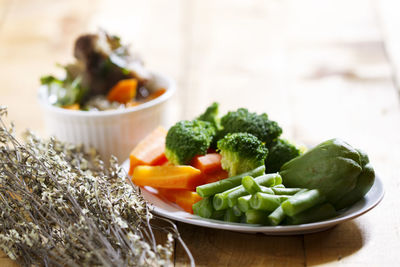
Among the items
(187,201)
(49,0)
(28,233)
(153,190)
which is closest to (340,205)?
(187,201)

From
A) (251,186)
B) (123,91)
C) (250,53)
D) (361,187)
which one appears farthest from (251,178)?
(250,53)

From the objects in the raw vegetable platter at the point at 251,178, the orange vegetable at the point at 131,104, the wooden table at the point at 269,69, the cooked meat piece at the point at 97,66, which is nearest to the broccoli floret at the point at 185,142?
the raw vegetable platter at the point at 251,178

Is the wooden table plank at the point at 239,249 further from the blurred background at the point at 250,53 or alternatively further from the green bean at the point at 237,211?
the blurred background at the point at 250,53

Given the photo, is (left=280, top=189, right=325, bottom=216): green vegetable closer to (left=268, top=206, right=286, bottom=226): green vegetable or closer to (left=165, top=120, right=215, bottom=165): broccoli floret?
(left=268, top=206, right=286, bottom=226): green vegetable

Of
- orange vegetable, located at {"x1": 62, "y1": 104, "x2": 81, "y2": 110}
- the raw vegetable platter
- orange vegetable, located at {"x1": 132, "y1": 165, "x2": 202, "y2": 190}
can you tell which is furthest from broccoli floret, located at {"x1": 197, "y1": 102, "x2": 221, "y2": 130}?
orange vegetable, located at {"x1": 62, "y1": 104, "x2": 81, "y2": 110}

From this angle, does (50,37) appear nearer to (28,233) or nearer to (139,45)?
(139,45)

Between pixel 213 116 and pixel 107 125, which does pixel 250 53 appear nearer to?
pixel 107 125

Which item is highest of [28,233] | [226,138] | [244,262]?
[226,138]
